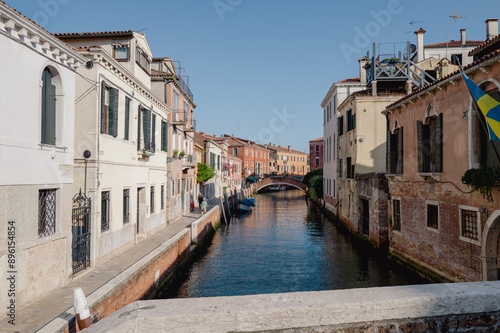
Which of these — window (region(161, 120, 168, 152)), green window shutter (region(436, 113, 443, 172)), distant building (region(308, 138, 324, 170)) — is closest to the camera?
green window shutter (region(436, 113, 443, 172))

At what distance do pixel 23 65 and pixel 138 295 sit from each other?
210 inches

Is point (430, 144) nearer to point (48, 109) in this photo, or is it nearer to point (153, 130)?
point (48, 109)

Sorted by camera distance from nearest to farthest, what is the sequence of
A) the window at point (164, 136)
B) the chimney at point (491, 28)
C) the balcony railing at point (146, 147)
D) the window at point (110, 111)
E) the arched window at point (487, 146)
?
the arched window at point (487, 146) < the window at point (110, 111) < the balcony railing at point (146, 147) < the window at point (164, 136) < the chimney at point (491, 28)

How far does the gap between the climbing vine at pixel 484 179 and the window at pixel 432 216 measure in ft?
7.31

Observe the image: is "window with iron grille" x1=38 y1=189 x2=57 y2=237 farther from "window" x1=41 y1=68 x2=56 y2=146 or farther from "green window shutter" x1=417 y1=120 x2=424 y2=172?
"green window shutter" x1=417 y1=120 x2=424 y2=172

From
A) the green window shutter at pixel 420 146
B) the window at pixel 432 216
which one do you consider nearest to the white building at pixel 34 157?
the window at pixel 432 216

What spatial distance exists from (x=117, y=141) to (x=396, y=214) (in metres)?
10.3

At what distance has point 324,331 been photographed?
221cm

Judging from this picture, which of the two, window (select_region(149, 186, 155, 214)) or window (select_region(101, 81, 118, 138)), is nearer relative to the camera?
window (select_region(101, 81, 118, 138))

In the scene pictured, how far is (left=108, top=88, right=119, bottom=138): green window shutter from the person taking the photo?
10539 millimetres

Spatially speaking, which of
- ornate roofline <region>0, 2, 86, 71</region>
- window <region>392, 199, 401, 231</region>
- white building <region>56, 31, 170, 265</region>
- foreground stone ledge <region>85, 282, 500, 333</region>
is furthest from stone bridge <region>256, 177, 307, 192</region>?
foreground stone ledge <region>85, 282, 500, 333</region>

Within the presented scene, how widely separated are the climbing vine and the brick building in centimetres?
16

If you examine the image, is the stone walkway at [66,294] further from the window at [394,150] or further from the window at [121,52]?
the window at [394,150]

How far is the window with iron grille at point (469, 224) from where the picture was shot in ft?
28.2
